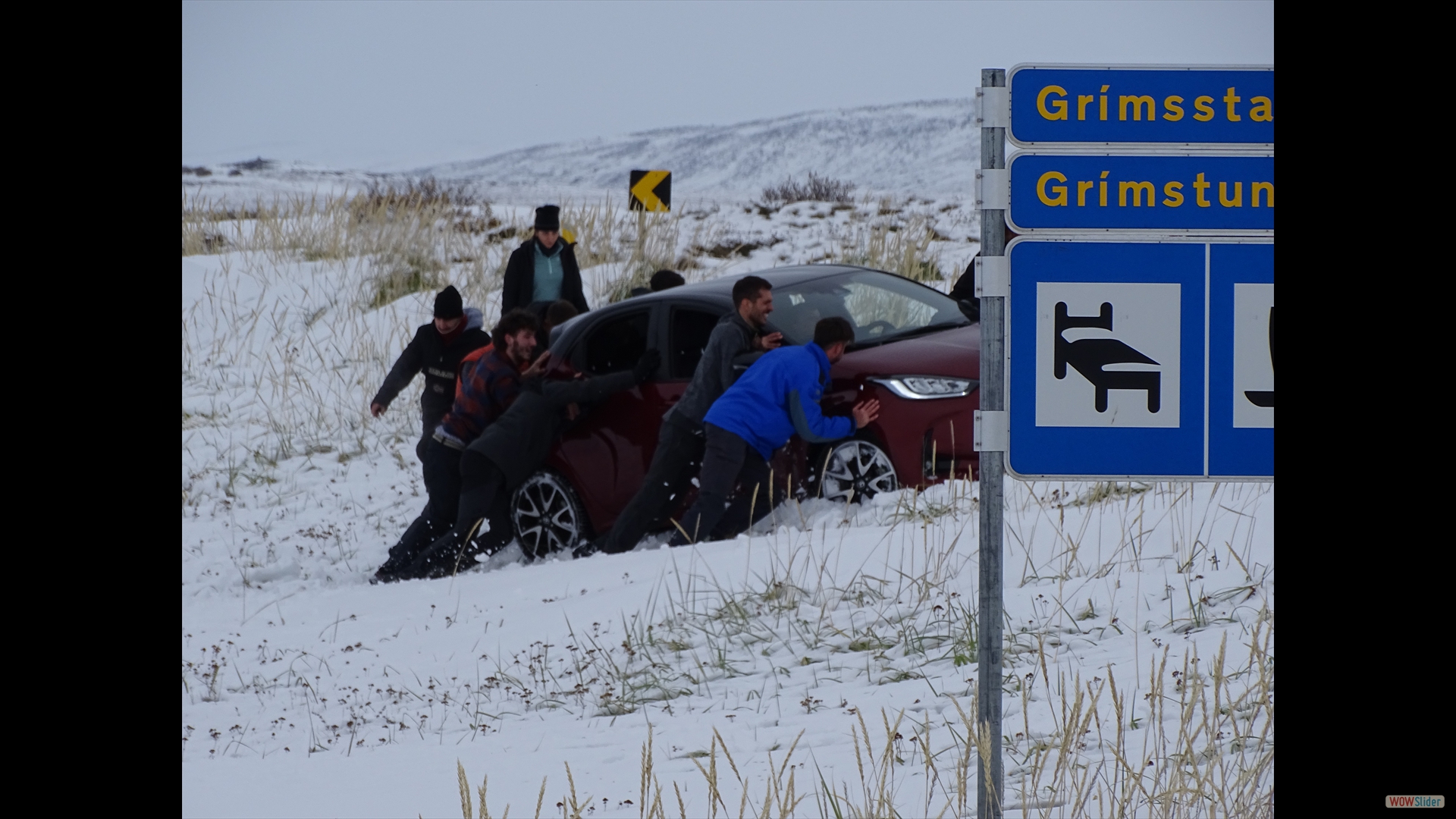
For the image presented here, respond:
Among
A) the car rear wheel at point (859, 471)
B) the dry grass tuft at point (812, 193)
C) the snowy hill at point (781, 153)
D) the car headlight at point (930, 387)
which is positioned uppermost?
the snowy hill at point (781, 153)

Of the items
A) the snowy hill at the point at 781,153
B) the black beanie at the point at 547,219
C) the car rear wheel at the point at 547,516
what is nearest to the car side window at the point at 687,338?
the car rear wheel at the point at 547,516

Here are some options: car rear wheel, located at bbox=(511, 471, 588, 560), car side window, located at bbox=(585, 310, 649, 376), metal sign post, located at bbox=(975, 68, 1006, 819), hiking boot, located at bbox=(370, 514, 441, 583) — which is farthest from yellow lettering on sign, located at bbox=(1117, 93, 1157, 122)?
hiking boot, located at bbox=(370, 514, 441, 583)

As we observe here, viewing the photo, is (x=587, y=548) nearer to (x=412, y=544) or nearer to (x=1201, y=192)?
(x=412, y=544)

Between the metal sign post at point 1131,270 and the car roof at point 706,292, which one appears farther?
the car roof at point 706,292

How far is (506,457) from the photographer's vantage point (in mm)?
8539

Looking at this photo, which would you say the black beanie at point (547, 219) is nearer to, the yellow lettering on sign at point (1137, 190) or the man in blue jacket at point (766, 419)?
the man in blue jacket at point (766, 419)

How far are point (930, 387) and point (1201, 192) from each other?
14.6ft

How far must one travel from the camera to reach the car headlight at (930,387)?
24.1ft

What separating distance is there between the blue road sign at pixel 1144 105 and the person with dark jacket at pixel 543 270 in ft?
27.7

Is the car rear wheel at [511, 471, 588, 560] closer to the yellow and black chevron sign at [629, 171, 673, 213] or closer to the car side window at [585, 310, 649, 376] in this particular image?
the car side window at [585, 310, 649, 376]

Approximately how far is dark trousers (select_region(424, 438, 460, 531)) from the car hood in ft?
9.64
